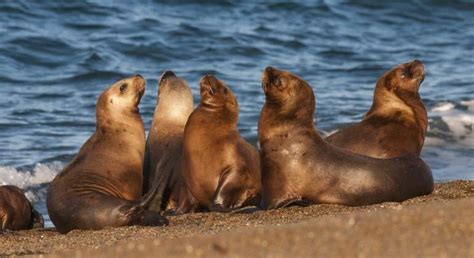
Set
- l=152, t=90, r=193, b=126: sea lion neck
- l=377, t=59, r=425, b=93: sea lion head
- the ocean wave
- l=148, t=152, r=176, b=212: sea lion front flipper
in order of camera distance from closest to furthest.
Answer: l=148, t=152, r=176, b=212: sea lion front flipper, l=377, t=59, r=425, b=93: sea lion head, l=152, t=90, r=193, b=126: sea lion neck, the ocean wave

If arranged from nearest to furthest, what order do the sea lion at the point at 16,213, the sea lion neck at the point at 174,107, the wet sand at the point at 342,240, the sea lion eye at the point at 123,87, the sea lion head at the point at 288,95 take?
the wet sand at the point at 342,240, the sea lion head at the point at 288,95, the sea lion at the point at 16,213, the sea lion eye at the point at 123,87, the sea lion neck at the point at 174,107

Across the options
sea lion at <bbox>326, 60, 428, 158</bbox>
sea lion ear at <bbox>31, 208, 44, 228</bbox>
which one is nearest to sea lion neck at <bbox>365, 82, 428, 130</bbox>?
sea lion at <bbox>326, 60, 428, 158</bbox>

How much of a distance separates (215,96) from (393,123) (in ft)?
4.48

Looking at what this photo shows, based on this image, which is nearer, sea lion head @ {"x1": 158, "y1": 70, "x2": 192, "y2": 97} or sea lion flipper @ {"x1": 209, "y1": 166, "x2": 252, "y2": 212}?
sea lion flipper @ {"x1": 209, "y1": 166, "x2": 252, "y2": 212}

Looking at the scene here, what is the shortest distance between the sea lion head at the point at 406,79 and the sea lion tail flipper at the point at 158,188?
1831mm

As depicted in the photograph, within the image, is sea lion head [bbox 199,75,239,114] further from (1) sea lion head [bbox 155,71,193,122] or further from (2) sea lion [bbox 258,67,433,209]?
(1) sea lion head [bbox 155,71,193,122]

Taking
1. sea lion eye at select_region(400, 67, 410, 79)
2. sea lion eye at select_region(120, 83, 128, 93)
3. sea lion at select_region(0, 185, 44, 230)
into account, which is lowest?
sea lion at select_region(0, 185, 44, 230)

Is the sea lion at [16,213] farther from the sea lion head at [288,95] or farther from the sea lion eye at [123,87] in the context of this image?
the sea lion head at [288,95]

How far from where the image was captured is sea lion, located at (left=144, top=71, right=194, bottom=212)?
9258 mm

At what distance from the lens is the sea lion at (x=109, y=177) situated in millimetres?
8344

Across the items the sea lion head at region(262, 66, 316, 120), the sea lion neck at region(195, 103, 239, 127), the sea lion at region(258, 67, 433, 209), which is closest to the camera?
the sea lion at region(258, 67, 433, 209)

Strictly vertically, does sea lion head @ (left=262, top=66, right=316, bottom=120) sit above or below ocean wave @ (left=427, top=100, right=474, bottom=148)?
above

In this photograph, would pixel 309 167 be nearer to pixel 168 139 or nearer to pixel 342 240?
pixel 168 139

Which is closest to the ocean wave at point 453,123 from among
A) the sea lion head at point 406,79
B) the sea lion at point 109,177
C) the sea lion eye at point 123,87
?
the sea lion head at point 406,79
